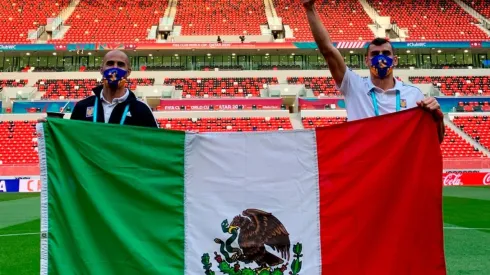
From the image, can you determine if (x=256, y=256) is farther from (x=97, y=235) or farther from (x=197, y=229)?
(x=97, y=235)

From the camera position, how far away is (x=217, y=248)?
11.4 ft

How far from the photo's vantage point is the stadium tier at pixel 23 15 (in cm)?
4209

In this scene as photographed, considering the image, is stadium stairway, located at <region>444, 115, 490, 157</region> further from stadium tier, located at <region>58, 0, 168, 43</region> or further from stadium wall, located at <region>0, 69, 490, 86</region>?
stadium tier, located at <region>58, 0, 168, 43</region>

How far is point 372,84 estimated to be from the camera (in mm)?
3744

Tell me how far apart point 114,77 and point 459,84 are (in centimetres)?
4007

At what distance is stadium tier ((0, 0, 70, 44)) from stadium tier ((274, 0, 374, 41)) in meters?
24.4

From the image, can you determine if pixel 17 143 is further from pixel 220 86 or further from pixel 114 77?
pixel 114 77

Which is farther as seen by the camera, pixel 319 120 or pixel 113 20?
pixel 113 20

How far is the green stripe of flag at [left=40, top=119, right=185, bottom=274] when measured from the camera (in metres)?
3.38

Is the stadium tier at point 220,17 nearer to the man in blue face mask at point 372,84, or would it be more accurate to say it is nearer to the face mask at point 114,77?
the face mask at point 114,77

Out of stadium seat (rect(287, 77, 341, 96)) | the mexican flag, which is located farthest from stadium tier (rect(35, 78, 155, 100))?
the mexican flag

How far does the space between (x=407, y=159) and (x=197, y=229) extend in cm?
177

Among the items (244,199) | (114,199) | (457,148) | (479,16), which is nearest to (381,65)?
(244,199)

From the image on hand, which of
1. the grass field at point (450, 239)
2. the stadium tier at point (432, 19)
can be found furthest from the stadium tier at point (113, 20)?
the grass field at point (450, 239)
